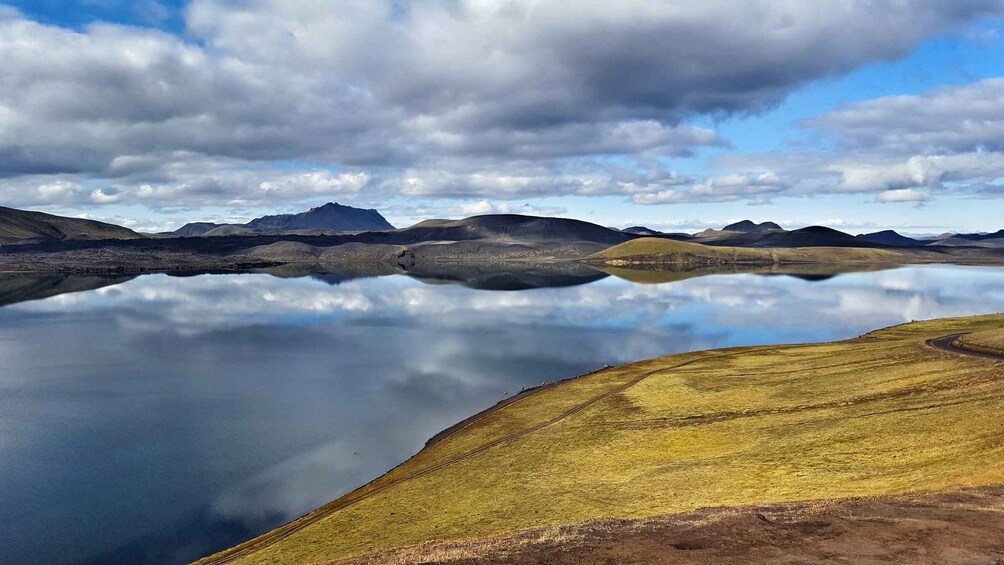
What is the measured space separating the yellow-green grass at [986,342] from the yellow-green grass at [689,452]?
3.12m

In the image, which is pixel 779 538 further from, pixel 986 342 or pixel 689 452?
pixel 986 342

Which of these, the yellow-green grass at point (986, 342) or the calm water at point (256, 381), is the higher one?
the yellow-green grass at point (986, 342)

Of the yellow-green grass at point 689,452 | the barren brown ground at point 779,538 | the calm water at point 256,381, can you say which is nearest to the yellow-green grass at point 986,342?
the yellow-green grass at point 689,452

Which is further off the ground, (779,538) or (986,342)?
(986,342)

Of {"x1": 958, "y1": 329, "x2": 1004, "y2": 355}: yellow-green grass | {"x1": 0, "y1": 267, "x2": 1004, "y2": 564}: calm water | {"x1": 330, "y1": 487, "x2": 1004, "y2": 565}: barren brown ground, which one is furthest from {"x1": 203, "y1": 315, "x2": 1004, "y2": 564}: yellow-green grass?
{"x1": 0, "y1": 267, "x2": 1004, "y2": 564}: calm water

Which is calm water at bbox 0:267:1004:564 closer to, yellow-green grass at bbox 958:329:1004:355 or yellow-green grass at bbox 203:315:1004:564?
yellow-green grass at bbox 203:315:1004:564

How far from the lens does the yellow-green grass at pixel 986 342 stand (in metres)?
47.2

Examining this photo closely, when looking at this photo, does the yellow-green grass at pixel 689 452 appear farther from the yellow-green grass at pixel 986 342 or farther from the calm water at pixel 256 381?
the calm water at pixel 256 381

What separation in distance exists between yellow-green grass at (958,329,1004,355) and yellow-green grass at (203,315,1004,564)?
312 centimetres

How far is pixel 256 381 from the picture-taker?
61.9 metres

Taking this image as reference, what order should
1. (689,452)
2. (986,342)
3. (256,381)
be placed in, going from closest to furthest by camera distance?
(689,452) < (986,342) < (256,381)

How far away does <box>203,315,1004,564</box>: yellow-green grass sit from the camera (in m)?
25.8

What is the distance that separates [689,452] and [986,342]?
33646mm

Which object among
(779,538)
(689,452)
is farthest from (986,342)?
(779,538)
